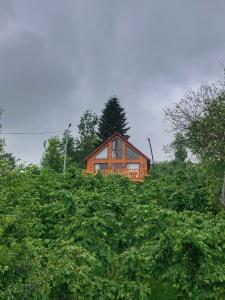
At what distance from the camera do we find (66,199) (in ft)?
43.9

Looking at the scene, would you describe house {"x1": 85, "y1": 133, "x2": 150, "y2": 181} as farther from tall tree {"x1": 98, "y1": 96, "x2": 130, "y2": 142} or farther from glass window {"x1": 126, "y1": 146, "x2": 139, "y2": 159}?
tall tree {"x1": 98, "y1": 96, "x2": 130, "y2": 142}

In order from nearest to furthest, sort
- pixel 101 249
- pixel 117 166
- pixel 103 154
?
pixel 101 249 → pixel 117 166 → pixel 103 154

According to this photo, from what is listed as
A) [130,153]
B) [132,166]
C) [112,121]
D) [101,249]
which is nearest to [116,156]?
[130,153]

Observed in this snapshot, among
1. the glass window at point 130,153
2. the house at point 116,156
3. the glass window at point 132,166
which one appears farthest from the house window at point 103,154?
the glass window at point 132,166

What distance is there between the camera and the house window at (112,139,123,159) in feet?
195

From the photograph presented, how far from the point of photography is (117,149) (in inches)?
2343

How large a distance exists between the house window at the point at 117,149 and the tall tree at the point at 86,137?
17.2 m

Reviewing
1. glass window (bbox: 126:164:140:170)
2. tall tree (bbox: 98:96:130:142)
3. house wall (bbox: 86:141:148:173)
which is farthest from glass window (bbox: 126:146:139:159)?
tall tree (bbox: 98:96:130:142)

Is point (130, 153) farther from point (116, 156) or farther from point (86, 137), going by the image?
point (86, 137)

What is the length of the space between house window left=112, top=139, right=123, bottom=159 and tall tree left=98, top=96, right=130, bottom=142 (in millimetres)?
11920

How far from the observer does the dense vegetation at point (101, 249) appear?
665cm

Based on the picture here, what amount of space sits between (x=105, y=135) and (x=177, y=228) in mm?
62021

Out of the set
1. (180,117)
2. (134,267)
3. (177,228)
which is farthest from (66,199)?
(180,117)

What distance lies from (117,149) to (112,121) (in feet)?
48.1
